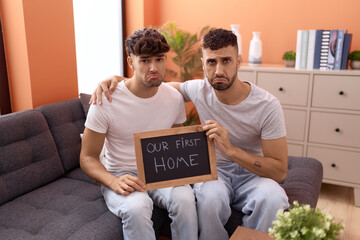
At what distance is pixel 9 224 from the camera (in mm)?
1587

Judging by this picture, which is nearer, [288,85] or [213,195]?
[213,195]

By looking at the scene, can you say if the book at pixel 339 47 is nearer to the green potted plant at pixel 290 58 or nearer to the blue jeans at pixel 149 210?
the green potted plant at pixel 290 58

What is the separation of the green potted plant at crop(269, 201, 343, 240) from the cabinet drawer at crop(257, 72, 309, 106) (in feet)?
6.55

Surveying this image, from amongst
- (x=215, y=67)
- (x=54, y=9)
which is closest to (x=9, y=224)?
(x=215, y=67)

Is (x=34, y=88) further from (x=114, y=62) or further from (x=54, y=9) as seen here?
(x=114, y=62)

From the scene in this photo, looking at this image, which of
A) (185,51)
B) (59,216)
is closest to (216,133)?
(59,216)

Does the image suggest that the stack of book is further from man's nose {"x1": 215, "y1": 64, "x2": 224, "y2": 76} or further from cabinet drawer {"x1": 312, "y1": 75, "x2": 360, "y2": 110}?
man's nose {"x1": 215, "y1": 64, "x2": 224, "y2": 76}

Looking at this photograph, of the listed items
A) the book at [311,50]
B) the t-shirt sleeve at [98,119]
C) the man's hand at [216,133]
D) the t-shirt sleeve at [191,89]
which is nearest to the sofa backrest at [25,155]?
the t-shirt sleeve at [98,119]

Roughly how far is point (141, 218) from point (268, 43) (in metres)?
2.45

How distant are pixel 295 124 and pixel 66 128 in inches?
74.0

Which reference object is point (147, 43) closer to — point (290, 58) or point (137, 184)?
point (137, 184)

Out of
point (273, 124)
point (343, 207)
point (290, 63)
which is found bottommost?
point (343, 207)

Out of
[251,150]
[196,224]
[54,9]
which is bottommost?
[196,224]

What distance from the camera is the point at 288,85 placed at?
9.50ft
